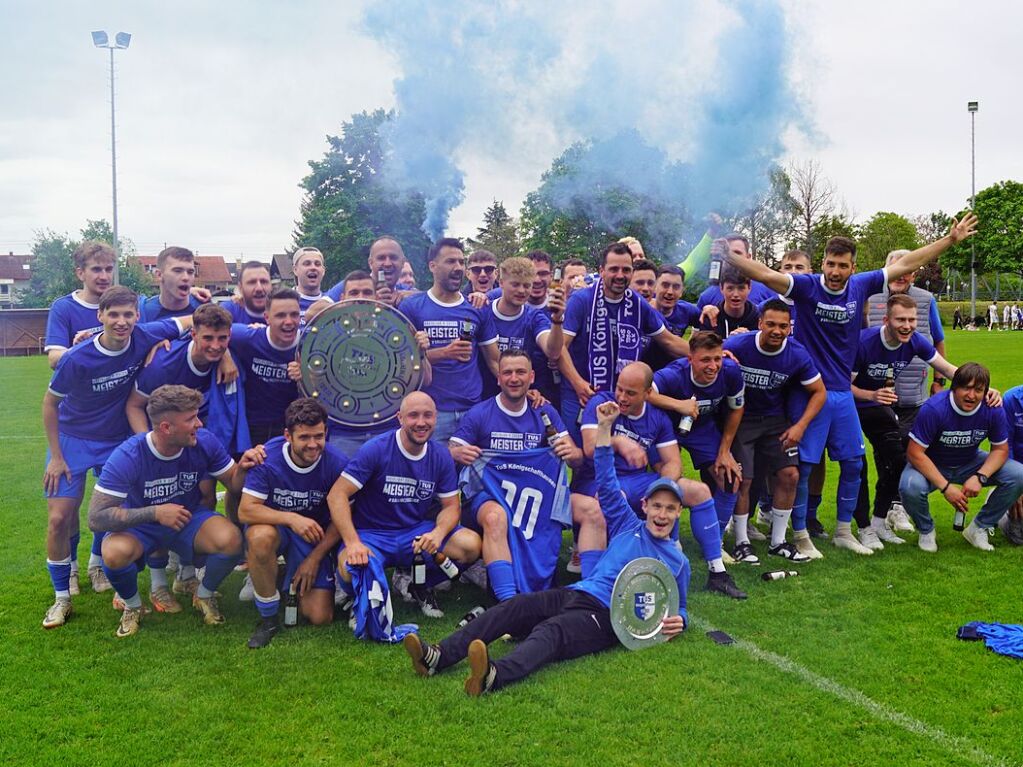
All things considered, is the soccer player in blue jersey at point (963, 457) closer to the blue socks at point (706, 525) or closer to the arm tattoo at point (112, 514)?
the blue socks at point (706, 525)

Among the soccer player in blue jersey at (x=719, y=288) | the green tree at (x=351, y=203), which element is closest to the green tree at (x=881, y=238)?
the green tree at (x=351, y=203)

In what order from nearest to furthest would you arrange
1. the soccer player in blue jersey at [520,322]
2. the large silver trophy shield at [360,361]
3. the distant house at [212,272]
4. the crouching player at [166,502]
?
the crouching player at [166,502] → the large silver trophy shield at [360,361] → the soccer player in blue jersey at [520,322] → the distant house at [212,272]

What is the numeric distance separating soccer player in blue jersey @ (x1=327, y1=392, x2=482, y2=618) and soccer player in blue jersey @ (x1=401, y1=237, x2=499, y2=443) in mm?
734

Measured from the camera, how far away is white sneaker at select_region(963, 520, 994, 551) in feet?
20.8

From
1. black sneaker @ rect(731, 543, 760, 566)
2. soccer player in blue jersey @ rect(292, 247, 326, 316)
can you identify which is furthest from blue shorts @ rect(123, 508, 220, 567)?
black sneaker @ rect(731, 543, 760, 566)

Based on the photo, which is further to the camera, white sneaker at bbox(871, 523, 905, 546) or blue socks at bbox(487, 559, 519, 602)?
white sneaker at bbox(871, 523, 905, 546)

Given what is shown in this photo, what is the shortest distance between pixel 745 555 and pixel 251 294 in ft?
13.6

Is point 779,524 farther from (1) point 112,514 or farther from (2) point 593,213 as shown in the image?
(2) point 593,213

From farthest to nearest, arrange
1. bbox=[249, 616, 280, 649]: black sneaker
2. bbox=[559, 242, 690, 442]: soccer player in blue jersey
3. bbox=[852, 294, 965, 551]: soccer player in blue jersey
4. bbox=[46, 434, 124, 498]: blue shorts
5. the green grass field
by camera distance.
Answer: bbox=[852, 294, 965, 551]: soccer player in blue jersey < bbox=[559, 242, 690, 442]: soccer player in blue jersey < bbox=[46, 434, 124, 498]: blue shorts < bbox=[249, 616, 280, 649]: black sneaker < the green grass field

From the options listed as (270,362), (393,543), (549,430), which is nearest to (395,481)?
(393,543)

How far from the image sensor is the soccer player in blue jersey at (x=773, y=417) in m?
6.10

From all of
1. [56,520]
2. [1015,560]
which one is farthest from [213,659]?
[1015,560]

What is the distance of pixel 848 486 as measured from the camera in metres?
6.43

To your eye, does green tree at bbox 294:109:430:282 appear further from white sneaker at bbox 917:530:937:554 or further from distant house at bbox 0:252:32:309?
distant house at bbox 0:252:32:309
